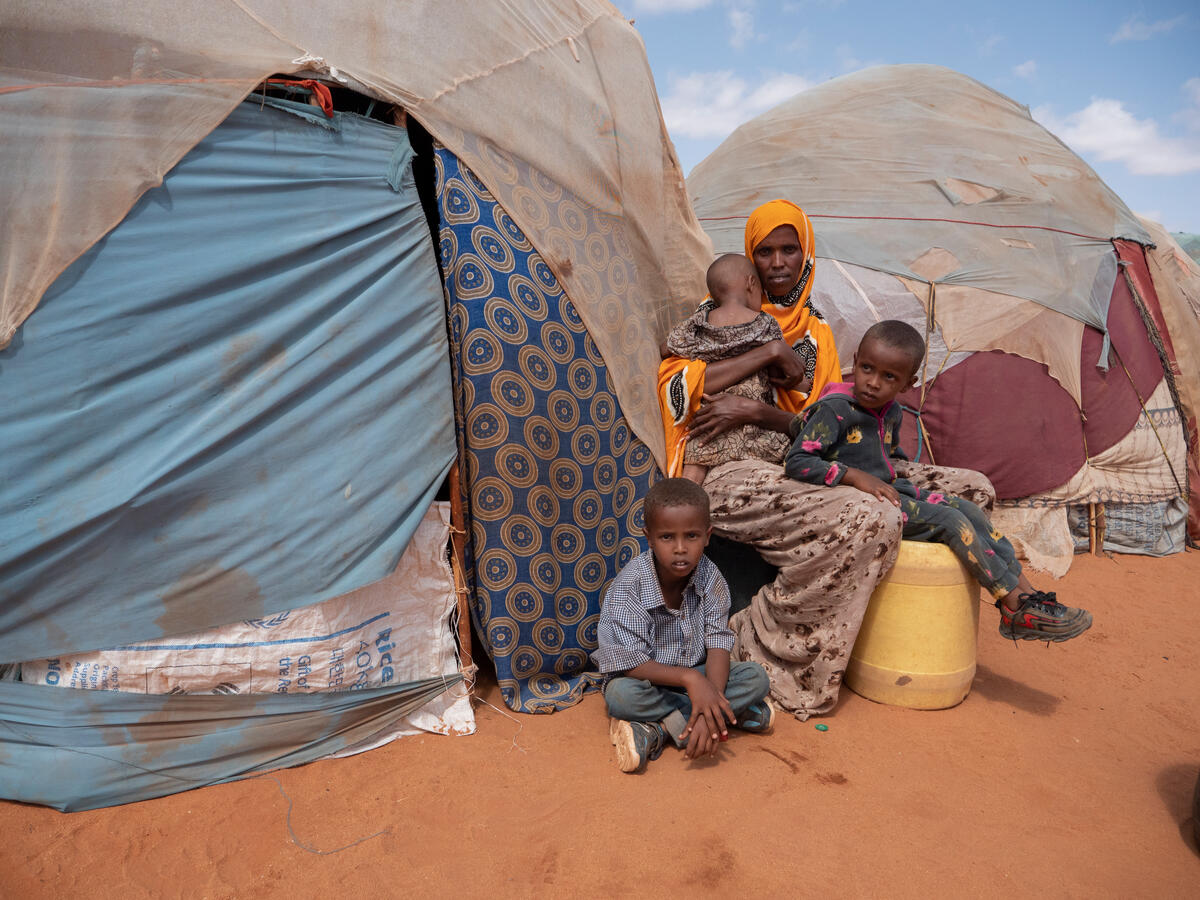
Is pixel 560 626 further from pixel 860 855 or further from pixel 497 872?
pixel 860 855

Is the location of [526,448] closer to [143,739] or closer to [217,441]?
[217,441]

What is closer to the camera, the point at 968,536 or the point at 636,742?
the point at 636,742

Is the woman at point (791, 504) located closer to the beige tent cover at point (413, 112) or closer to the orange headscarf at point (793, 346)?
the orange headscarf at point (793, 346)

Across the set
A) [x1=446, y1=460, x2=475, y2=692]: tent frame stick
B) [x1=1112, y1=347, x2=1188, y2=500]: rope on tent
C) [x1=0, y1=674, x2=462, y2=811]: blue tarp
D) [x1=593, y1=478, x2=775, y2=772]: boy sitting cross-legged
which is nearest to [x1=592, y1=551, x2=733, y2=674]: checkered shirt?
[x1=593, y1=478, x2=775, y2=772]: boy sitting cross-legged

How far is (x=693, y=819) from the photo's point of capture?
2.05m

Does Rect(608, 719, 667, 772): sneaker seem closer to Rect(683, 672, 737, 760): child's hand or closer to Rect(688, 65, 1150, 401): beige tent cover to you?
Rect(683, 672, 737, 760): child's hand

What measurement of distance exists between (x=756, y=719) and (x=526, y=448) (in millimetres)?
1126

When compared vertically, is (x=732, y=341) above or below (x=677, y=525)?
above

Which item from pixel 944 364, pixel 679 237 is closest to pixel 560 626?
pixel 679 237

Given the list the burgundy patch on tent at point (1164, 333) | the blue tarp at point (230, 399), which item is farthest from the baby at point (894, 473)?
the burgundy patch on tent at point (1164, 333)

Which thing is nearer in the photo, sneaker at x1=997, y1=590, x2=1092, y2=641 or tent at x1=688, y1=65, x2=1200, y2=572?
sneaker at x1=997, y1=590, x2=1092, y2=641

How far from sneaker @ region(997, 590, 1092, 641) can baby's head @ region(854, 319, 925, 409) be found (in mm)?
777

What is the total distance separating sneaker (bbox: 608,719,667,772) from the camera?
88.1 inches

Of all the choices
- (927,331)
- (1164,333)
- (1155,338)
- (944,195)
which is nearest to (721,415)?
(927,331)
